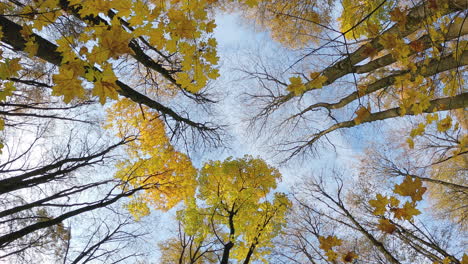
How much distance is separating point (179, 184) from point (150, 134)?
189 cm

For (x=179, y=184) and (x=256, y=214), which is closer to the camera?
(x=256, y=214)

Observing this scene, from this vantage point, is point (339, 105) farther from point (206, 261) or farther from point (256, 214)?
point (206, 261)

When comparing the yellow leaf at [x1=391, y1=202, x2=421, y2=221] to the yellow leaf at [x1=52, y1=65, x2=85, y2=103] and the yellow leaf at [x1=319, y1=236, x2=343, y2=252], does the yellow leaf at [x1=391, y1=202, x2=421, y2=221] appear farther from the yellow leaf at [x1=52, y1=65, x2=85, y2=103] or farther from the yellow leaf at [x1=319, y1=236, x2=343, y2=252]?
the yellow leaf at [x1=52, y1=65, x2=85, y2=103]

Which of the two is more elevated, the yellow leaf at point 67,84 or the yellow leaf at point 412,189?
the yellow leaf at point 67,84

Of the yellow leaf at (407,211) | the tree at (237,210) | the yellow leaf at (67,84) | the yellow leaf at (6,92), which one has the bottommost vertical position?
the yellow leaf at (407,211)

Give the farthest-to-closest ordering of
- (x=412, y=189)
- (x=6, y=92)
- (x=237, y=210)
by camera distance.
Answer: (x=237, y=210)
(x=412, y=189)
(x=6, y=92)

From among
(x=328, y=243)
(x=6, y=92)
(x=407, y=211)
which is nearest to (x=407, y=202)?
(x=407, y=211)

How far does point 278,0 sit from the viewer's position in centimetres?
519

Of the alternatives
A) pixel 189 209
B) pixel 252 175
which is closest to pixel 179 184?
pixel 189 209

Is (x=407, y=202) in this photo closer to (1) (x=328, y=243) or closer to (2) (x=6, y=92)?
(1) (x=328, y=243)

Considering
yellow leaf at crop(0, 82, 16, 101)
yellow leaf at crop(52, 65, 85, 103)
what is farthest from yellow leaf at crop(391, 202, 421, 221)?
yellow leaf at crop(0, 82, 16, 101)

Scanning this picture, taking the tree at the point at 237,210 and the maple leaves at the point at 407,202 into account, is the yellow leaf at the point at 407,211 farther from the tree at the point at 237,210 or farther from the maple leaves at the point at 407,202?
the tree at the point at 237,210

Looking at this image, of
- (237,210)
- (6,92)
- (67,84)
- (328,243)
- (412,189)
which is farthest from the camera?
(237,210)

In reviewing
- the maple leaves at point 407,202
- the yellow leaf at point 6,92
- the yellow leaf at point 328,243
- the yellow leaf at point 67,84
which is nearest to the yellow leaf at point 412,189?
the maple leaves at point 407,202
